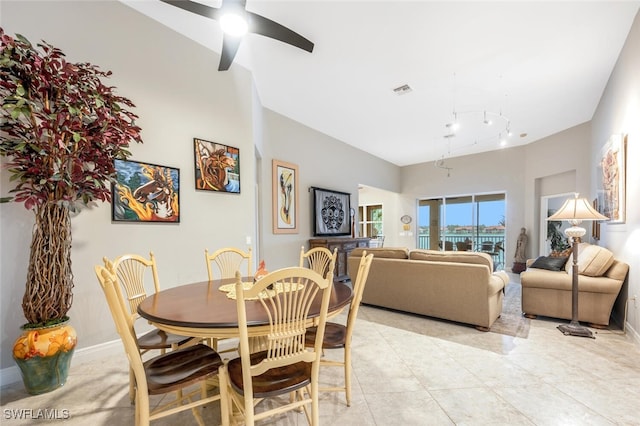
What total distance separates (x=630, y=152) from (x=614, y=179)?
0.58 metres

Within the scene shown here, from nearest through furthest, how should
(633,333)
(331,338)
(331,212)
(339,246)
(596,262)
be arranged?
(331,338) < (633,333) < (596,262) < (339,246) < (331,212)

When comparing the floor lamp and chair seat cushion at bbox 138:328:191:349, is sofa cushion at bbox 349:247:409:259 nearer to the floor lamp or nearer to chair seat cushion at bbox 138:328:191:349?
the floor lamp

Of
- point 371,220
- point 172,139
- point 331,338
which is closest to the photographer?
point 331,338

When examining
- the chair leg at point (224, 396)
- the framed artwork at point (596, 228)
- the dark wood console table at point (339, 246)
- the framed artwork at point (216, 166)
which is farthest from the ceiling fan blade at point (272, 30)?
the framed artwork at point (596, 228)

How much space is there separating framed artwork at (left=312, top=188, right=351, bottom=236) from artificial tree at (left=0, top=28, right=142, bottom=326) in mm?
3745

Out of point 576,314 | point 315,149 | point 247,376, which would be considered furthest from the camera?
point 315,149

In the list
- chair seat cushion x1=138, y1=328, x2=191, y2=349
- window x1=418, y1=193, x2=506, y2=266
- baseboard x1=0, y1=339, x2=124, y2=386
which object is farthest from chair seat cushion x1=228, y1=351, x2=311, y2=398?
window x1=418, y1=193, x2=506, y2=266

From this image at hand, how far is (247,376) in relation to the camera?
4.24 ft

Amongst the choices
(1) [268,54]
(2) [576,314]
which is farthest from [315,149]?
(2) [576,314]

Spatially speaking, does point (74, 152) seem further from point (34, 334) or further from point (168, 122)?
point (34, 334)

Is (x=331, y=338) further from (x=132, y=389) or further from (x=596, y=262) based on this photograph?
(x=596, y=262)

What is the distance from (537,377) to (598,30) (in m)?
3.53

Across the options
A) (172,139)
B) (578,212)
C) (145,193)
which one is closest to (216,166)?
(172,139)

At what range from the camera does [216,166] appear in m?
3.40
